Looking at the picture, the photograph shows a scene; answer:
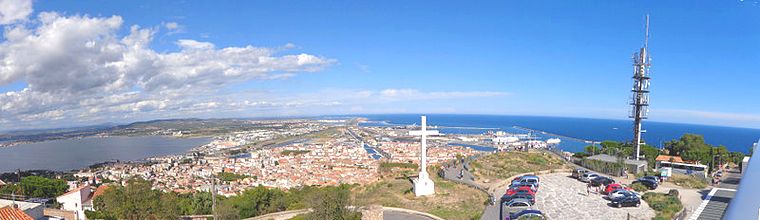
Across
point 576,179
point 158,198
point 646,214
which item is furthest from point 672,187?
point 158,198

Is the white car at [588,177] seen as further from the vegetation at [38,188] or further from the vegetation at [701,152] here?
the vegetation at [38,188]

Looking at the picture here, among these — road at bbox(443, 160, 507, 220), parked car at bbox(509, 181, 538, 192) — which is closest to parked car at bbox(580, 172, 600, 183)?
parked car at bbox(509, 181, 538, 192)

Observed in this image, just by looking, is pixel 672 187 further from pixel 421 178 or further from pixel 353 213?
pixel 353 213

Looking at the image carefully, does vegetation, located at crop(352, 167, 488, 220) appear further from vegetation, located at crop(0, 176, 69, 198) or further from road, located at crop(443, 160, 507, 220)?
vegetation, located at crop(0, 176, 69, 198)

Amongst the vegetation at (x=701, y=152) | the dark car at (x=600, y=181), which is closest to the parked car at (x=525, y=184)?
the dark car at (x=600, y=181)

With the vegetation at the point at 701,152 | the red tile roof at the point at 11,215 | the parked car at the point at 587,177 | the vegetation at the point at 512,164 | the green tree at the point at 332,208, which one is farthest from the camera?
the vegetation at the point at 701,152

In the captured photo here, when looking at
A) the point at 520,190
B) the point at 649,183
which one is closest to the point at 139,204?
the point at 520,190

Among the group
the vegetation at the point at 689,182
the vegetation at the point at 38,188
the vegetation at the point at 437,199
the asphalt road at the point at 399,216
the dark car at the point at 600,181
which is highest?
the dark car at the point at 600,181
